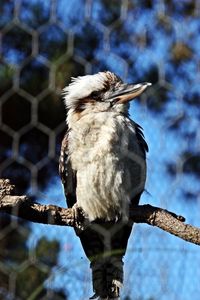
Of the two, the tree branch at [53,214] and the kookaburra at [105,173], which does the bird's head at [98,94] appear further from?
the tree branch at [53,214]

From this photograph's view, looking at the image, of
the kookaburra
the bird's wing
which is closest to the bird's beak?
the kookaburra

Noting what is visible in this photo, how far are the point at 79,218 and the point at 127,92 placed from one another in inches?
11.1

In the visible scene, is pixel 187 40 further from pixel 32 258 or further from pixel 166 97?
pixel 32 258

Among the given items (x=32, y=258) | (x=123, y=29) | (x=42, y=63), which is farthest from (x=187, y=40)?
(x=32, y=258)

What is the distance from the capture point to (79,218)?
1868 millimetres

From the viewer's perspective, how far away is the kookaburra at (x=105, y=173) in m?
1.92

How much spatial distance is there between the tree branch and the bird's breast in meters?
0.20

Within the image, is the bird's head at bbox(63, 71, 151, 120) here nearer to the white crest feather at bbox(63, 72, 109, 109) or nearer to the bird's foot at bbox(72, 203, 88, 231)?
the white crest feather at bbox(63, 72, 109, 109)

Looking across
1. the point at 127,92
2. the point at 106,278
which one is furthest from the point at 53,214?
the point at 127,92

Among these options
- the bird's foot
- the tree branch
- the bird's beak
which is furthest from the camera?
the bird's beak

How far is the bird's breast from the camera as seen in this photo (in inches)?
Result: 75.4

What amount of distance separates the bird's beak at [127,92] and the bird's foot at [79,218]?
0.23 m

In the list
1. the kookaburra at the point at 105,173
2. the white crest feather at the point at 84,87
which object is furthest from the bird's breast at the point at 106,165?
the white crest feather at the point at 84,87

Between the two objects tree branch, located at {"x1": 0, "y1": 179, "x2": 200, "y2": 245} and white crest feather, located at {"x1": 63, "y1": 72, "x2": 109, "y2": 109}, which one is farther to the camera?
white crest feather, located at {"x1": 63, "y1": 72, "x2": 109, "y2": 109}
